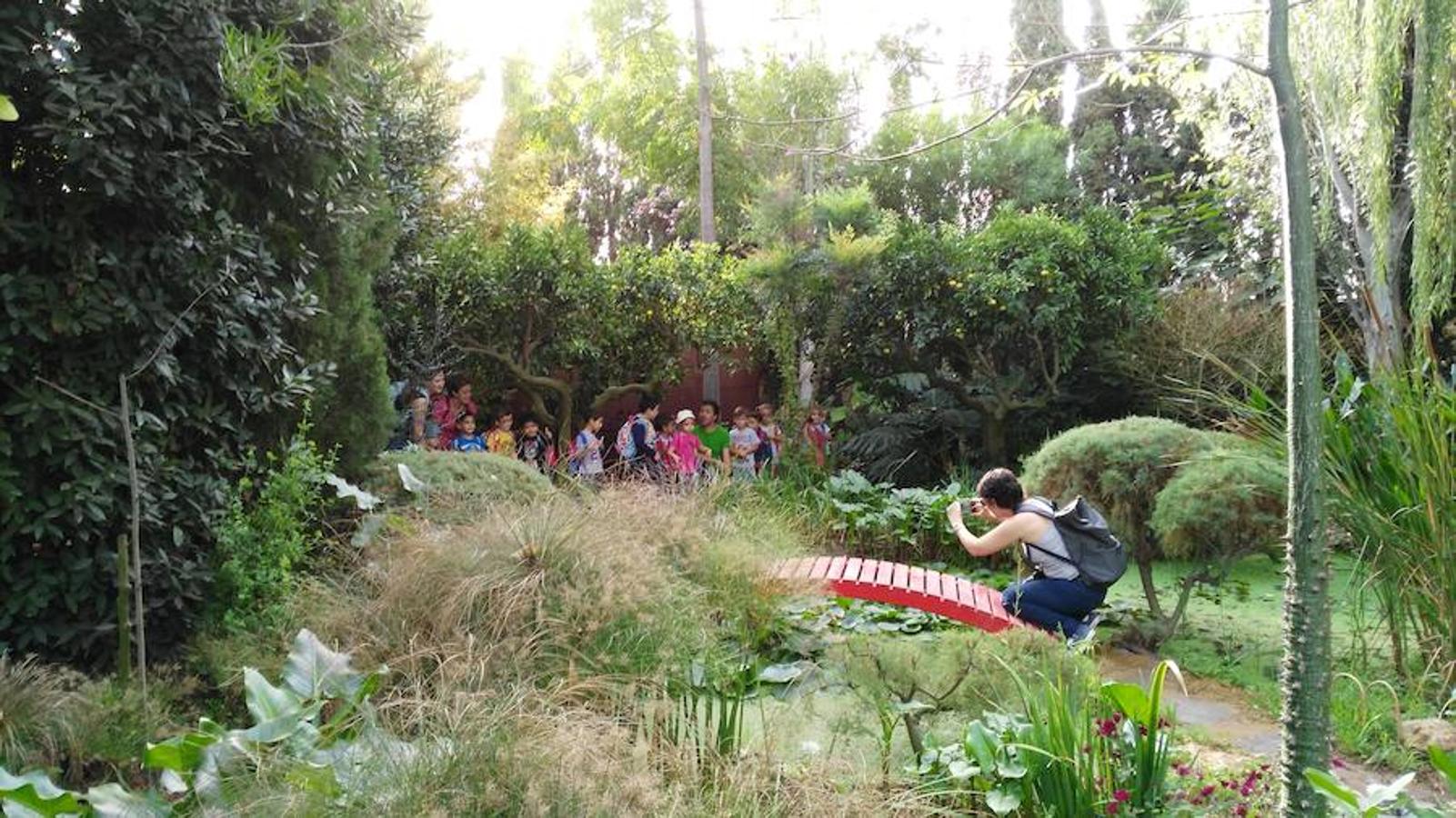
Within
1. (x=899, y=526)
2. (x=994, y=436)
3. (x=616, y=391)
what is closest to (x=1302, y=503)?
(x=899, y=526)

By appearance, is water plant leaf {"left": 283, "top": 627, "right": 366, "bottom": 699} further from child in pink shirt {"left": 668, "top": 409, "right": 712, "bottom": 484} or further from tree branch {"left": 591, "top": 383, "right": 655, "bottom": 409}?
tree branch {"left": 591, "top": 383, "right": 655, "bottom": 409}

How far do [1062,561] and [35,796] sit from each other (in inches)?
158

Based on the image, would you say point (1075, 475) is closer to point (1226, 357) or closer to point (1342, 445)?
point (1342, 445)

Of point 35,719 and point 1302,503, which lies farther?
point 35,719

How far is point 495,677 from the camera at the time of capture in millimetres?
3070

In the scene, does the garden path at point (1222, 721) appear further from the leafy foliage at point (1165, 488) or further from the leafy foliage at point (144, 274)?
the leafy foliage at point (144, 274)

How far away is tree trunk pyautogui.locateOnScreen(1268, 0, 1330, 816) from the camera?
2.03 metres

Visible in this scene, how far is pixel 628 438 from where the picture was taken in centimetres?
987

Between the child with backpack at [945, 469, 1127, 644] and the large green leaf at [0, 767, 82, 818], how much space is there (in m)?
3.80

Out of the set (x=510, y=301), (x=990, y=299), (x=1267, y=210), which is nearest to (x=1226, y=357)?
(x=1267, y=210)

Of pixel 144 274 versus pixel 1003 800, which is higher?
pixel 144 274

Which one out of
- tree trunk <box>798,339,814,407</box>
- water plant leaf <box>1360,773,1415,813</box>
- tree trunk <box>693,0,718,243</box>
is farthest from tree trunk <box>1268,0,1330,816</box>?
tree trunk <box>693,0,718,243</box>

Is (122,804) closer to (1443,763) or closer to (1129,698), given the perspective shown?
(1129,698)

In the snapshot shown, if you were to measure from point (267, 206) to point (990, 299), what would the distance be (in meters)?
8.13
